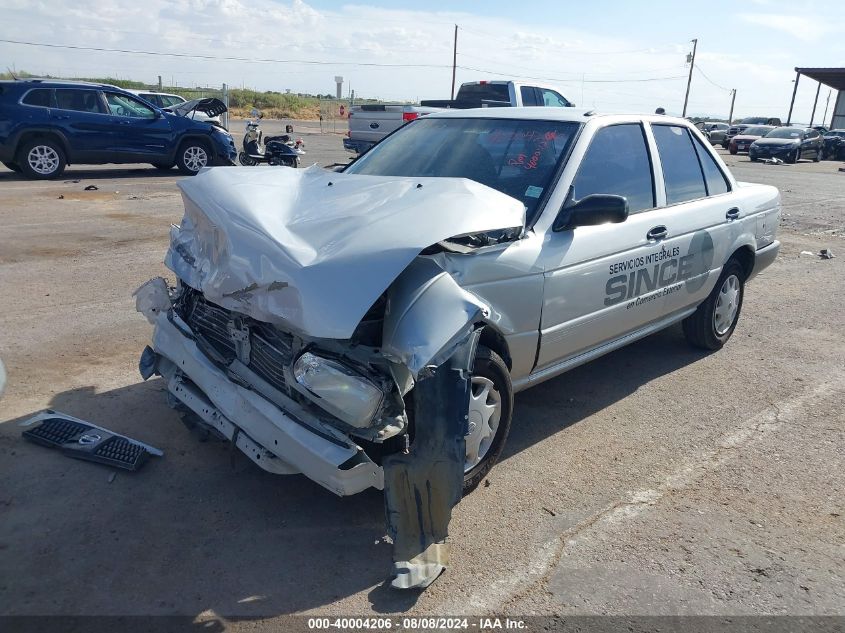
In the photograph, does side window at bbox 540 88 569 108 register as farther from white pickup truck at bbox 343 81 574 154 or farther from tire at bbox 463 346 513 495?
tire at bbox 463 346 513 495

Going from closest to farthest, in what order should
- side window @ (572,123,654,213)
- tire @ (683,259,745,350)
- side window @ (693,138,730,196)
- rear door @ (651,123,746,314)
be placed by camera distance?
side window @ (572,123,654,213) → rear door @ (651,123,746,314) → side window @ (693,138,730,196) → tire @ (683,259,745,350)

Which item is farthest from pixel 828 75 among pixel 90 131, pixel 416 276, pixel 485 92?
pixel 416 276

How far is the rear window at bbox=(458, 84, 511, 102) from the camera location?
49.9 ft

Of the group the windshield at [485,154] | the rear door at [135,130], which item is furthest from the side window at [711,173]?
the rear door at [135,130]

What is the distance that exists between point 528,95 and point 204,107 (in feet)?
23.4

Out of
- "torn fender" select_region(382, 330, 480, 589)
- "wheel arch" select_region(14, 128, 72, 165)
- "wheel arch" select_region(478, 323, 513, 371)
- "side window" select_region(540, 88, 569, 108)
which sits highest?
"side window" select_region(540, 88, 569, 108)

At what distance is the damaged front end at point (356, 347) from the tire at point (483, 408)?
0.22 meters

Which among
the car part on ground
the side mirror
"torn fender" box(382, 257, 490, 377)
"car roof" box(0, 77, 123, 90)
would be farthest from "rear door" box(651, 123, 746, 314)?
"car roof" box(0, 77, 123, 90)

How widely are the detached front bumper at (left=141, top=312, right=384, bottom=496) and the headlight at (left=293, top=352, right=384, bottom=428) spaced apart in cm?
15

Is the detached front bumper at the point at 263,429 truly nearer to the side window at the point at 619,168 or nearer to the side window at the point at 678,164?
the side window at the point at 619,168

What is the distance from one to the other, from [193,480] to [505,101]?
13.0 m

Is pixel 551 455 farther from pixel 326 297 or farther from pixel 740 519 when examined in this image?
pixel 326 297

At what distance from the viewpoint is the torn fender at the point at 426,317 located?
9.21 ft

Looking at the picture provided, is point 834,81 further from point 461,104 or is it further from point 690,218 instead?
point 690,218
